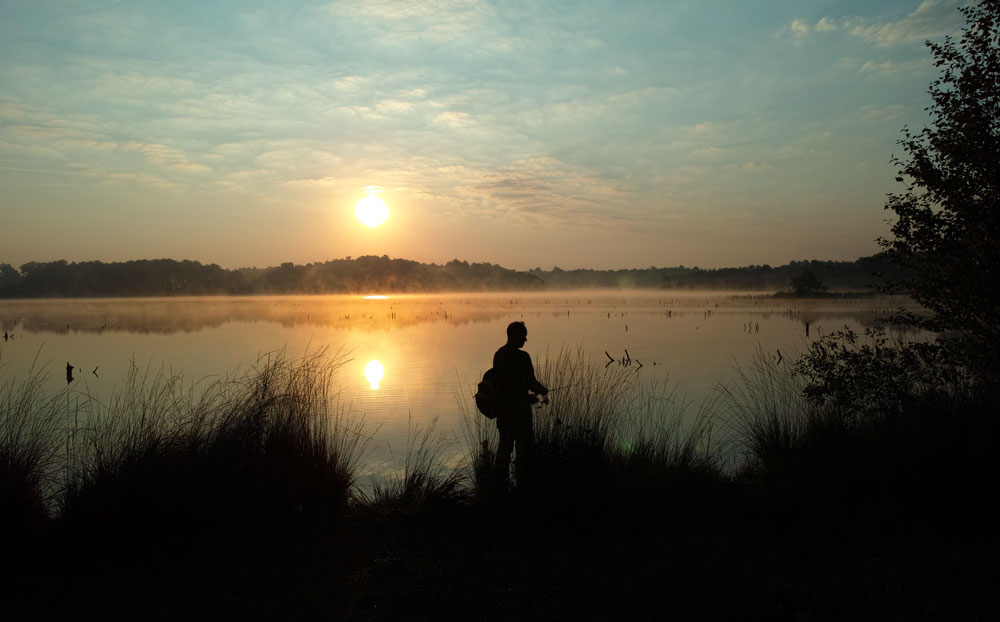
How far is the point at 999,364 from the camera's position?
26.2ft

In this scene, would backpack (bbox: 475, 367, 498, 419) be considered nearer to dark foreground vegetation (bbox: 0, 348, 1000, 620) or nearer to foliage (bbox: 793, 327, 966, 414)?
dark foreground vegetation (bbox: 0, 348, 1000, 620)

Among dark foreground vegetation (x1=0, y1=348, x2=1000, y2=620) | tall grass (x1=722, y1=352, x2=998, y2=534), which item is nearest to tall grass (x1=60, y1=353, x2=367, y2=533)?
dark foreground vegetation (x1=0, y1=348, x2=1000, y2=620)

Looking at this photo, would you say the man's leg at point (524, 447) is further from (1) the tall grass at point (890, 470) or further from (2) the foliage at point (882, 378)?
(2) the foliage at point (882, 378)

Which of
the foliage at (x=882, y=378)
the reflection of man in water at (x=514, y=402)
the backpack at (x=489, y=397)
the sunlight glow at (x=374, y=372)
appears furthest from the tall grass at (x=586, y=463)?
the sunlight glow at (x=374, y=372)

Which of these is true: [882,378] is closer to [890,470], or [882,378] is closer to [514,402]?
[890,470]

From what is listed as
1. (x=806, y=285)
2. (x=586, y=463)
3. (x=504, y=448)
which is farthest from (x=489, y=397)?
(x=806, y=285)

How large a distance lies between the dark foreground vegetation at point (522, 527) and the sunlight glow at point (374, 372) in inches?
548

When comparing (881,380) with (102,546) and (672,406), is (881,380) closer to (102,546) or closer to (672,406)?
(672,406)

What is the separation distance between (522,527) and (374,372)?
1891cm

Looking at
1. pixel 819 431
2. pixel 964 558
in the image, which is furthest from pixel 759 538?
pixel 819 431

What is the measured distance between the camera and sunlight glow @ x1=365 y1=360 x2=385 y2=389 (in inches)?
864

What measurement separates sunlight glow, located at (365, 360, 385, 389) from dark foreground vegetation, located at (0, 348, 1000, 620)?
13.9 m

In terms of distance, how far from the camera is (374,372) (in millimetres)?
24562

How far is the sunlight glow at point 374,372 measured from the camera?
21938 millimetres
